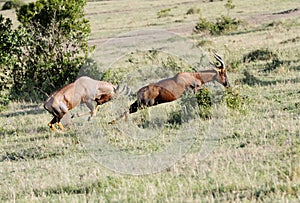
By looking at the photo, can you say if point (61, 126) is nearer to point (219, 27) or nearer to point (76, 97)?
point (76, 97)

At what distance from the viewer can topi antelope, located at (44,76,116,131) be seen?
33.8ft

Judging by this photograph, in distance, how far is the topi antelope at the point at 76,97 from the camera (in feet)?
33.8

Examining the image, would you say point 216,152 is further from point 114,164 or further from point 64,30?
point 64,30

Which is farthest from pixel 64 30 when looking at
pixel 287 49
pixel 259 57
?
pixel 287 49

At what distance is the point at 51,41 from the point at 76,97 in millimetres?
4903

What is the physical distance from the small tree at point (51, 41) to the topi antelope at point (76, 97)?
13.4 ft

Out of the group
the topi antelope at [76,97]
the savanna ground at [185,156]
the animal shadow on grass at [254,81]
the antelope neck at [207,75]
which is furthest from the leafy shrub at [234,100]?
the animal shadow on grass at [254,81]

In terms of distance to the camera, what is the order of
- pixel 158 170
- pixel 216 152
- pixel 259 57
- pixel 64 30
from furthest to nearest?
1. pixel 259 57
2. pixel 64 30
3. pixel 216 152
4. pixel 158 170

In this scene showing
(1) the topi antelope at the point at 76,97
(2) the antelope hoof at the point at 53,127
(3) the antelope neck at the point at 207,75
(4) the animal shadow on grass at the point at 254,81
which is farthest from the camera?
(4) the animal shadow on grass at the point at 254,81

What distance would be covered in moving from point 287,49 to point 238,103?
8.73 m

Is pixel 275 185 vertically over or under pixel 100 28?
over

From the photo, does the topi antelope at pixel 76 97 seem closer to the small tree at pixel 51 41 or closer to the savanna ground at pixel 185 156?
the savanna ground at pixel 185 156

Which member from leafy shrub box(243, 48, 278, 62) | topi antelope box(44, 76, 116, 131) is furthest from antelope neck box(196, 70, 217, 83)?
leafy shrub box(243, 48, 278, 62)

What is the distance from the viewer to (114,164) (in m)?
7.20
